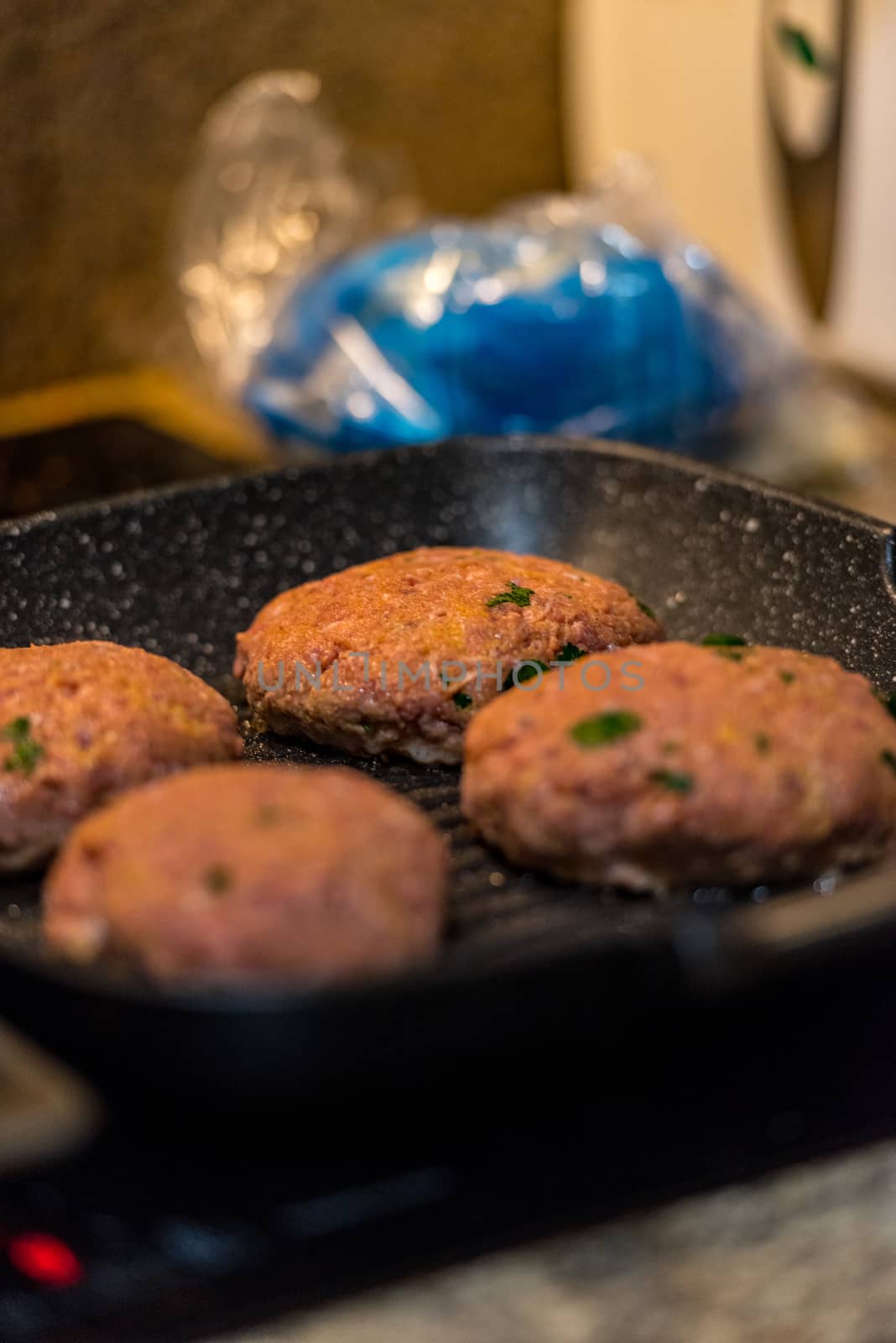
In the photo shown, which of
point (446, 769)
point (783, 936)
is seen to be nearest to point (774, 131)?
point (446, 769)

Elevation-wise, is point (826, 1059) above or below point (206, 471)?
above

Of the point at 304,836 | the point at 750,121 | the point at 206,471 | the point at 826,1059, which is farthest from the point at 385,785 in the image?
the point at 750,121

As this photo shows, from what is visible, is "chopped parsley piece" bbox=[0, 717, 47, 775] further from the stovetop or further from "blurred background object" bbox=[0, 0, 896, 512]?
"blurred background object" bbox=[0, 0, 896, 512]

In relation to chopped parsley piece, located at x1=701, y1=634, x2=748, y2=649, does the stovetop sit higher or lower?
lower

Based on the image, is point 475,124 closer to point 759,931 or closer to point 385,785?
point 385,785

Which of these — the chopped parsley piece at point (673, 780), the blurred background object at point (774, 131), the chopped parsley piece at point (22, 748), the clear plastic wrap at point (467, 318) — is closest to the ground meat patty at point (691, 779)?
the chopped parsley piece at point (673, 780)

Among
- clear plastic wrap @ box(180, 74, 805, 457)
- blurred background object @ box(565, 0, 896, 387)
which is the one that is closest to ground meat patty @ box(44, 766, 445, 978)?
clear plastic wrap @ box(180, 74, 805, 457)
